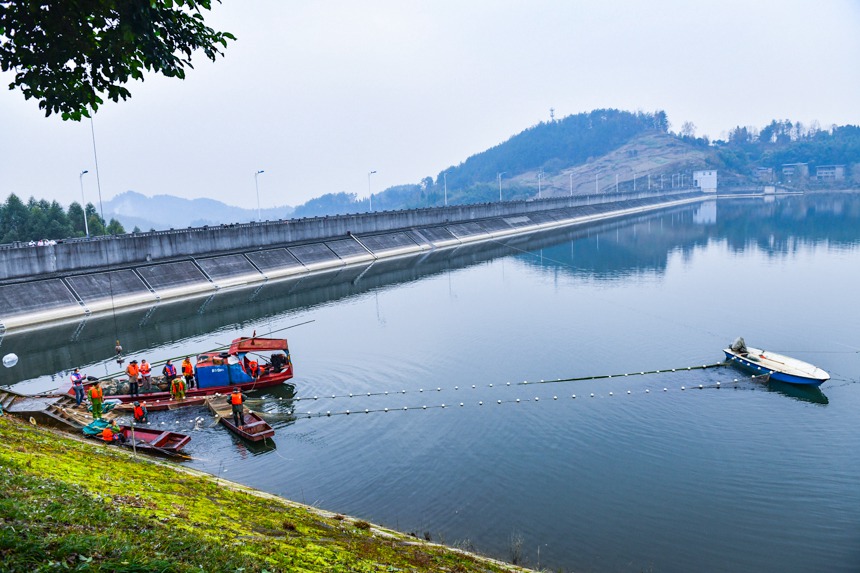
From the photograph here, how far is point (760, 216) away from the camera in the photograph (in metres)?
151

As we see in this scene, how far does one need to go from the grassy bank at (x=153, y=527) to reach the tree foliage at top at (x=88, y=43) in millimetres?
7565

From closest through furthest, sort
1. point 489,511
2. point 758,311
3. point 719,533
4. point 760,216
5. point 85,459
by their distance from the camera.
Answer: point 85,459 → point 719,533 → point 489,511 → point 758,311 → point 760,216

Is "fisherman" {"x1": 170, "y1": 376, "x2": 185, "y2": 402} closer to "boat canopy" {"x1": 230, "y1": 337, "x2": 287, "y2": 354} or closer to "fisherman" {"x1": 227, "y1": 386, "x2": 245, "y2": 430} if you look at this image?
"boat canopy" {"x1": 230, "y1": 337, "x2": 287, "y2": 354}

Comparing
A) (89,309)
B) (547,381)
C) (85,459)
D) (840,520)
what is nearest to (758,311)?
(547,381)

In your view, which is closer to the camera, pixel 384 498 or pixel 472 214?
pixel 384 498

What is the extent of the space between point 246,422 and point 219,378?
598 cm

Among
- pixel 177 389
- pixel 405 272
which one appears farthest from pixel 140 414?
pixel 405 272

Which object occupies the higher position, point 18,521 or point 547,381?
point 18,521

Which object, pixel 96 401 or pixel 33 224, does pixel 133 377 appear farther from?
pixel 33 224

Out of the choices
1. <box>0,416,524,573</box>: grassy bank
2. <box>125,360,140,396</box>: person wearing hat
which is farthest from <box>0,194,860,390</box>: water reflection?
<box>0,416,524,573</box>: grassy bank

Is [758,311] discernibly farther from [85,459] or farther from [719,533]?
[85,459]

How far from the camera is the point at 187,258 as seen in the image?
7375 centimetres

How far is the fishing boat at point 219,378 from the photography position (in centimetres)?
3106

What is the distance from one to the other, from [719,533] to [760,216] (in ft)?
507
